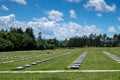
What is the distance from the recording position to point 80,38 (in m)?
194

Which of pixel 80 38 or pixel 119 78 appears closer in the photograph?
pixel 119 78

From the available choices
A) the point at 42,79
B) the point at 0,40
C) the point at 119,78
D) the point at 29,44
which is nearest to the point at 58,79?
the point at 42,79

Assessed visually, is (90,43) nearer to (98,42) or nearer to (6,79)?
(98,42)

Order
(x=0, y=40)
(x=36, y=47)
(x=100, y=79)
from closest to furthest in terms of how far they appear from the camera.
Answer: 1. (x=100, y=79)
2. (x=0, y=40)
3. (x=36, y=47)

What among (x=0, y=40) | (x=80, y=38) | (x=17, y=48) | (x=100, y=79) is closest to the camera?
(x=100, y=79)

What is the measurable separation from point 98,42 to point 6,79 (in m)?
184

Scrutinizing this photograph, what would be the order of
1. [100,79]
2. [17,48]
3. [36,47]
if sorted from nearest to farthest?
[100,79], [17,48], [36,47]

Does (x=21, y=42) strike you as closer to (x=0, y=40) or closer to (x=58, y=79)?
(x=0, y=40)

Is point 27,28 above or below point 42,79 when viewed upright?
above

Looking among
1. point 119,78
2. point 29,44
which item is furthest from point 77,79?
point 29,44

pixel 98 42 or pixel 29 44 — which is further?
pixel 98 42

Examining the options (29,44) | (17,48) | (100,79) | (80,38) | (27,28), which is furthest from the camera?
(80,38)

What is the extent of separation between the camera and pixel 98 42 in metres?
197

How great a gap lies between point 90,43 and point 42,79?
185 m
